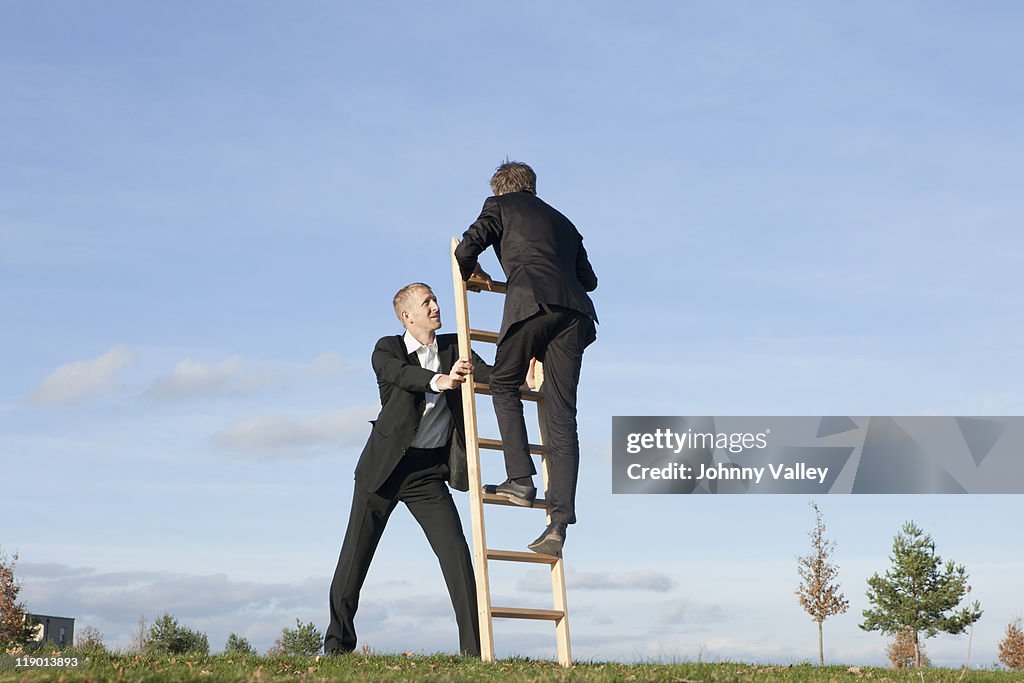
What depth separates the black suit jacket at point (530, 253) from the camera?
331 inches

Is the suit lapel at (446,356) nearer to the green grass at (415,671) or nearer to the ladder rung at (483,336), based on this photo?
the ladder rung at (483,336)

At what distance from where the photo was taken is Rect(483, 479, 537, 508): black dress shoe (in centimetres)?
856

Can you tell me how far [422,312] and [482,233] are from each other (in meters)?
1.25

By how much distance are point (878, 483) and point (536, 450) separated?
47.4 ft

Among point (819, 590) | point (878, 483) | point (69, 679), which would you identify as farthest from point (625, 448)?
point (819, 590)

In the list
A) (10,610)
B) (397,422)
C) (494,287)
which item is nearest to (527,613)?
(397,422)

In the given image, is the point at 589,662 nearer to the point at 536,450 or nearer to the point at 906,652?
the point at 536,450

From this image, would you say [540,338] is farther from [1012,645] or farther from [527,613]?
[1012,645]

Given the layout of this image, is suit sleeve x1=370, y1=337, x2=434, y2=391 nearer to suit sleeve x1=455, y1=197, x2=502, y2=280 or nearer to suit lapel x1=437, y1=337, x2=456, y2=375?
suit lapel x1=437, y1=337, x2=456, y2=375

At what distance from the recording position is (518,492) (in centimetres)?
857

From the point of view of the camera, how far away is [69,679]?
6.18m

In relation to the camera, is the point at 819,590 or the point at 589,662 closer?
the point at 589,662

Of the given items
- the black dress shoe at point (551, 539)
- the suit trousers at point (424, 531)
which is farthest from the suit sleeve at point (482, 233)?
the black dress shoe at point (551, 539)

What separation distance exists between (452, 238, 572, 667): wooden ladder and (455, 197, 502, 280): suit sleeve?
0.26 m
